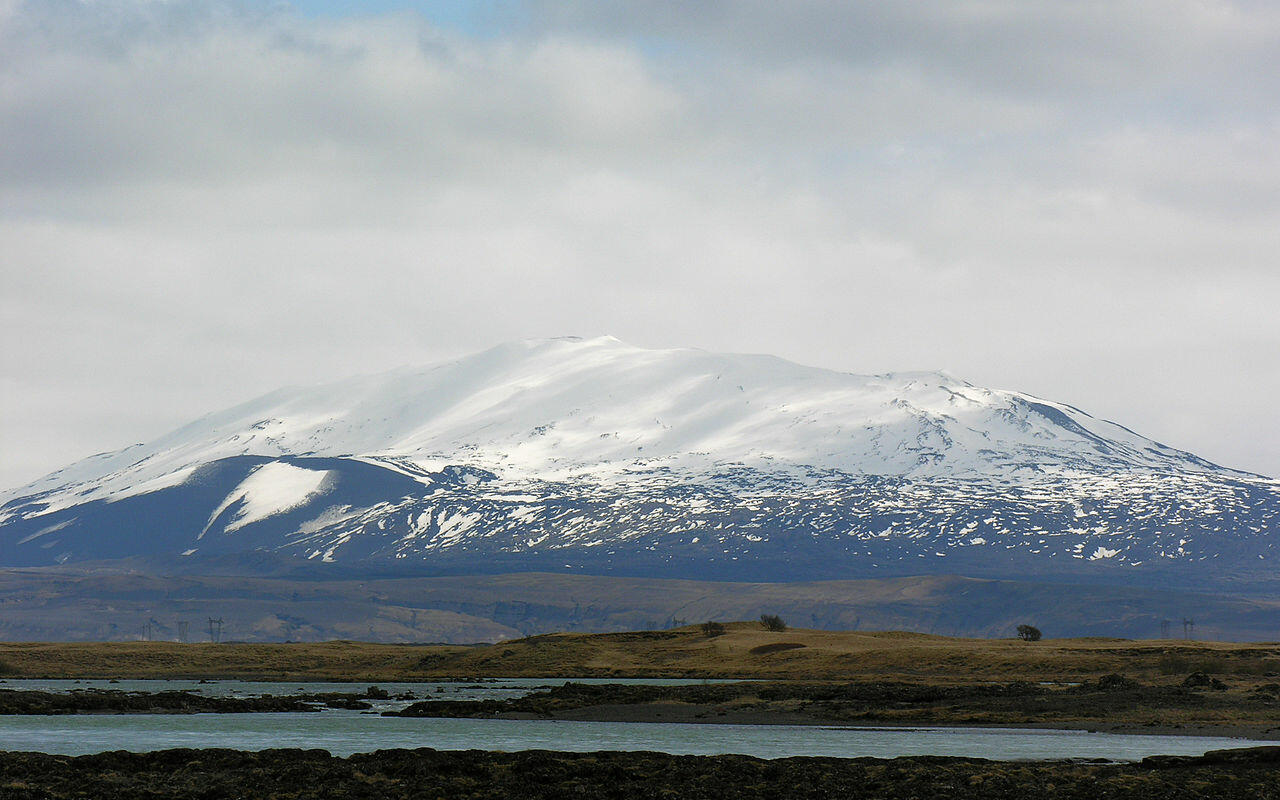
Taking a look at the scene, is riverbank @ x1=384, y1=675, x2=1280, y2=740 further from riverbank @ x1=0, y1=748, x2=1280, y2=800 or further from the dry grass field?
riverbank @ x1=0, y1=748, x2=1280, y2=800

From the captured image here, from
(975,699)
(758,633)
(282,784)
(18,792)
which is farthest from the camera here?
(758,633)

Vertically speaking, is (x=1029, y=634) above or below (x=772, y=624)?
below

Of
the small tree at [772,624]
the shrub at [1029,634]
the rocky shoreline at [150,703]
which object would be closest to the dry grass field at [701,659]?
the small tree at [772,624]

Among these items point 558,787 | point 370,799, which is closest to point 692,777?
point 558,787

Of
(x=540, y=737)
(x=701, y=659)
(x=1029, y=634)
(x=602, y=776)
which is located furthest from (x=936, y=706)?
(x=1029, y=634)

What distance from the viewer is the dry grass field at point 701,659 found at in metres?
123

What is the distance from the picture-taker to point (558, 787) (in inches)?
2068

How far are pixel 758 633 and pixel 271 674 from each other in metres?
52.8

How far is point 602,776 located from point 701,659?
100 m

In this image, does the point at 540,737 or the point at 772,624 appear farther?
the point at 772,624

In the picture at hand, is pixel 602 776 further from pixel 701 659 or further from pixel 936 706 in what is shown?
pixel 701 659

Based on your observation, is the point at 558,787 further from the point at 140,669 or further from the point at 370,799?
the point at 140,669

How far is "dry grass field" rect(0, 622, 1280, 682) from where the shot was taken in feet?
402

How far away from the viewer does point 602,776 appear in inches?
2163
